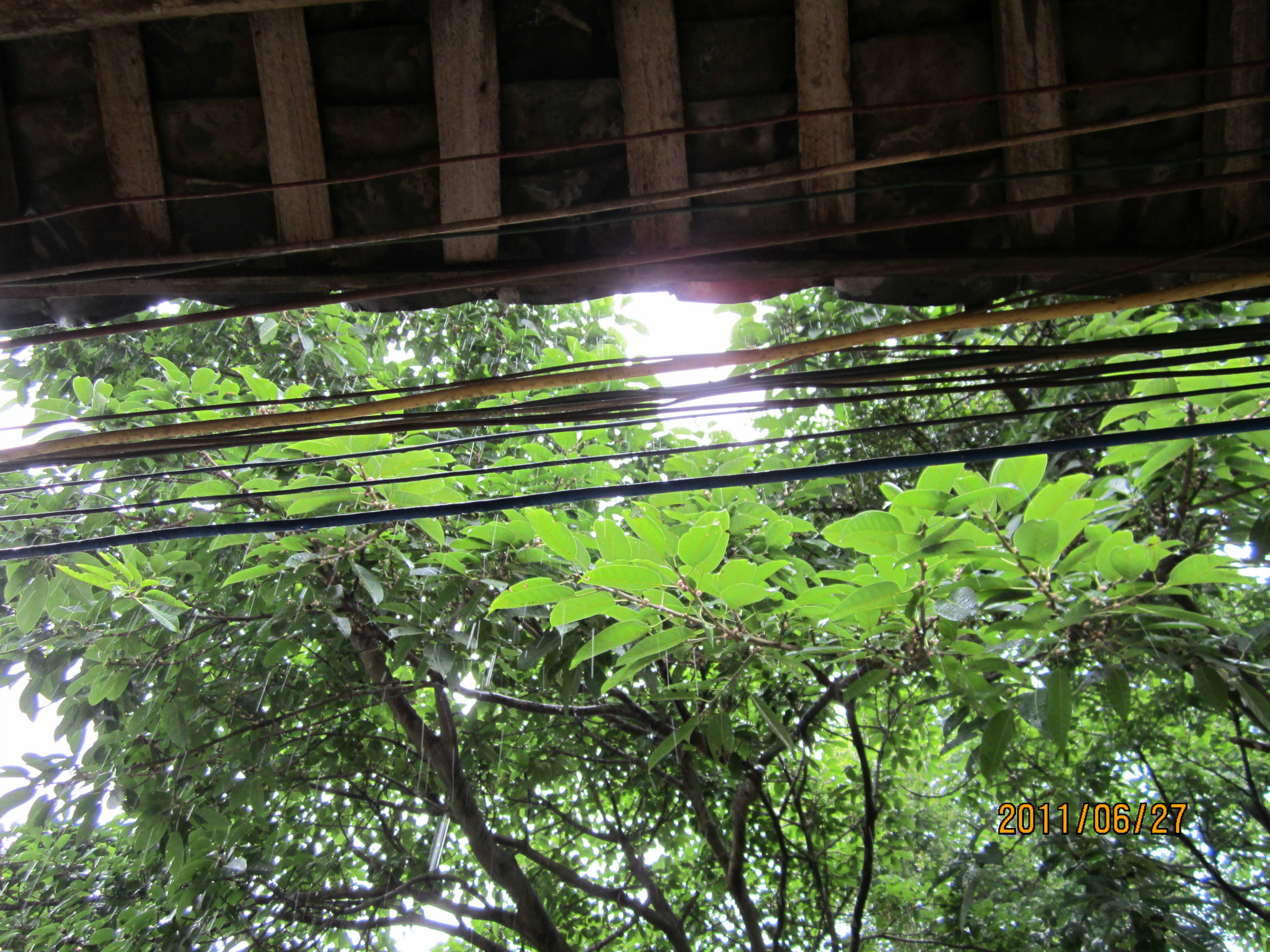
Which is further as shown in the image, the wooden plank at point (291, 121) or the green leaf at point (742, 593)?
the green leaf at point (742, 593)

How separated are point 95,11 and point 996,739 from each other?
2796 millimetres

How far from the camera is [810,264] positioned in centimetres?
169

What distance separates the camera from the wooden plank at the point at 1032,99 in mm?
1565

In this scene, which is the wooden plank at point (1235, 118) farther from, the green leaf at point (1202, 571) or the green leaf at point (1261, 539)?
the green leaf at point (1261, 539)

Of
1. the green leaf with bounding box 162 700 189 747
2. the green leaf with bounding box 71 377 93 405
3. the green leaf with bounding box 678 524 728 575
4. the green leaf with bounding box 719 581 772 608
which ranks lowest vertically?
the green leaf with bounding box 162 700 189 747

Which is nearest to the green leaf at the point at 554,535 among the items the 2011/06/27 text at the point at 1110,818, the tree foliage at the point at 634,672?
the tree foliage at the point at 634,672

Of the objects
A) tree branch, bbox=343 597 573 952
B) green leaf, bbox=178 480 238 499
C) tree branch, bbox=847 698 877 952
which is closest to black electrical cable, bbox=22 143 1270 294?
green leaf, bbox=178 480 238 499

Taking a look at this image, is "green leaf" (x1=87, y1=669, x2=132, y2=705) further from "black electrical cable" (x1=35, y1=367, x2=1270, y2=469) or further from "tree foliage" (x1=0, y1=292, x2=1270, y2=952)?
"black electrical cable" (x1=35, y1=367, x2=1270, y2=469)

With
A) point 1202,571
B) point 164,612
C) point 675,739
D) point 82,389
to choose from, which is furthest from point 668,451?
point 82,389

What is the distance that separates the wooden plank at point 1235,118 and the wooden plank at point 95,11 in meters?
1.75

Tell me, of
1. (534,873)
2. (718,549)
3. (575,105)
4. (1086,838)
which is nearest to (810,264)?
(575,105)

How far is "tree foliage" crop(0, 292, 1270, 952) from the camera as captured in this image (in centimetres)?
235

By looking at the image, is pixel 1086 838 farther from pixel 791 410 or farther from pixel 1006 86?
pixel 1006 86

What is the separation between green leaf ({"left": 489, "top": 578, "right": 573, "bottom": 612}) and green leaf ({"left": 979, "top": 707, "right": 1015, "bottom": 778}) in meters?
1.35
